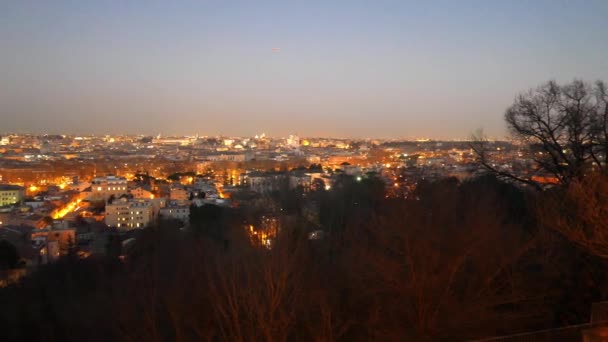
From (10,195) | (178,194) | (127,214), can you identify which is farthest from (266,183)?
(10,195)

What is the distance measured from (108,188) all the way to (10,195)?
406 cm

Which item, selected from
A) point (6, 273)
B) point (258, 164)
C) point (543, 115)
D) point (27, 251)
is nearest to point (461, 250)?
point (543, 115)

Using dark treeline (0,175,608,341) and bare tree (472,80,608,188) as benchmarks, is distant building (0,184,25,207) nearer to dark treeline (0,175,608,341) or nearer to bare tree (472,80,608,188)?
dark treeline (0,175,608,341)

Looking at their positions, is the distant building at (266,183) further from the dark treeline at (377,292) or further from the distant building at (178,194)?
the dark treeline at (377,292)

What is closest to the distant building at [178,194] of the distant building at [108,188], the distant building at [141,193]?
the distant building at [141,193]

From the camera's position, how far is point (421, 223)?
15.5 ft

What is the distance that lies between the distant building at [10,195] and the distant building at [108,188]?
3042 millimetres

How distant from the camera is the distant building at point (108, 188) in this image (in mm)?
23703

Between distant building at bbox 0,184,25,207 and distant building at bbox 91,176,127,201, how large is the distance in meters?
3.04

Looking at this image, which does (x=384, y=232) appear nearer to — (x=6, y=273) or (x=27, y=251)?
(x=6, y=273)

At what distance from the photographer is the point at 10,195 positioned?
22.9 m

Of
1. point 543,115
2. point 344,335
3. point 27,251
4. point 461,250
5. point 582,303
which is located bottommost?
point 27,251

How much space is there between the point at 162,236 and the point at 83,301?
361 centimetres

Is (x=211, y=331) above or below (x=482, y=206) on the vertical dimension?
below
